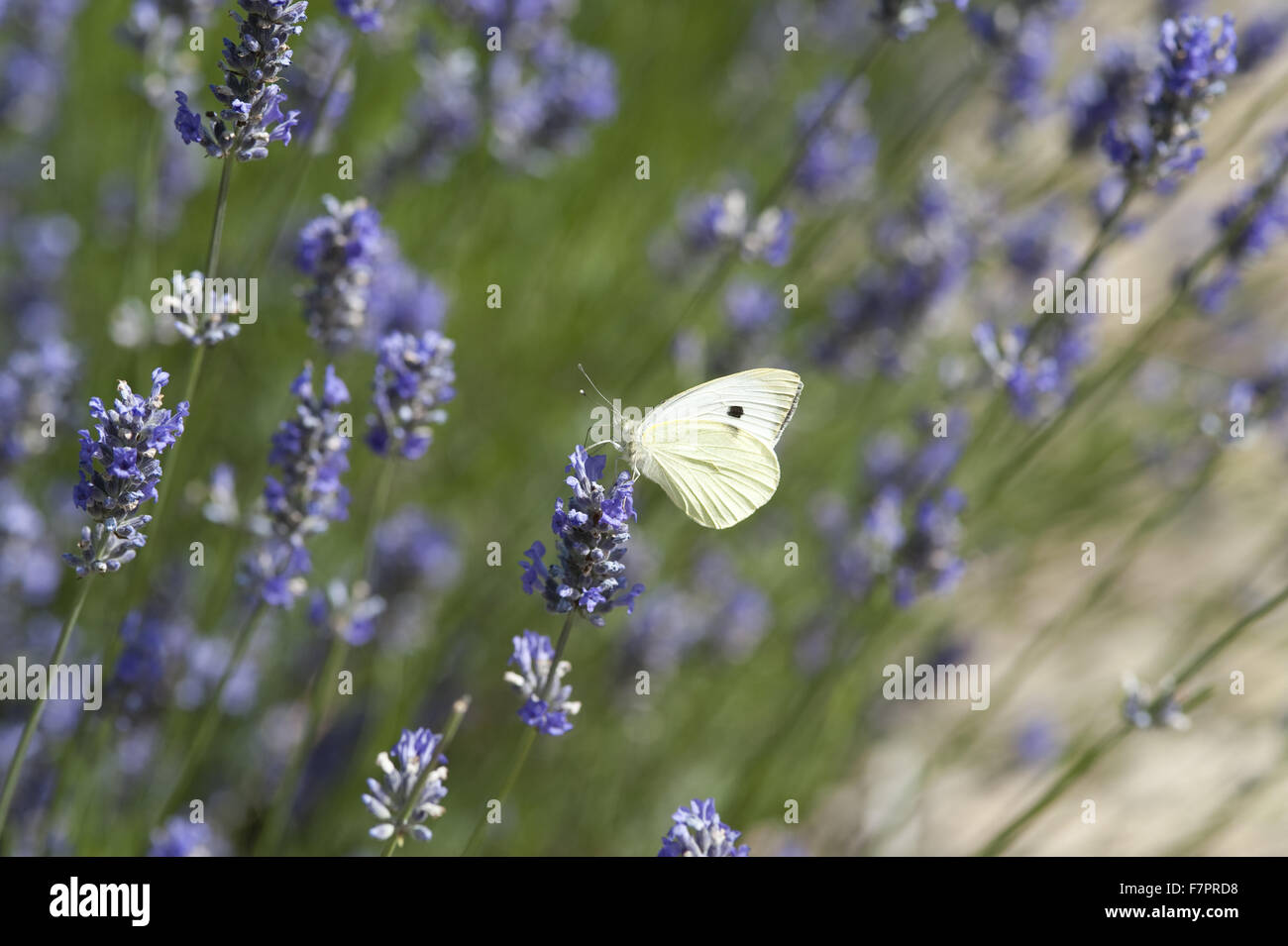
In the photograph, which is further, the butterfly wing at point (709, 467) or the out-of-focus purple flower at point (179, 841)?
the butterfly wing at point (709, 467)

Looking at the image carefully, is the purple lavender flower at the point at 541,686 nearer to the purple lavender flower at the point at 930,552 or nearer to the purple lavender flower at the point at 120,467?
the purple lavender flower at the point at 120,467

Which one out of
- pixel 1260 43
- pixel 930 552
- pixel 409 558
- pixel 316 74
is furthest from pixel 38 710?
pixel 1260 43

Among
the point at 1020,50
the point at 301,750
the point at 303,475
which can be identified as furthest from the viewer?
the point at 1020,50

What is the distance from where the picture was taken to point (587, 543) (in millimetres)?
1688

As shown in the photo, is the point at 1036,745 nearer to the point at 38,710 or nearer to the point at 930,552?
the point at 930,552

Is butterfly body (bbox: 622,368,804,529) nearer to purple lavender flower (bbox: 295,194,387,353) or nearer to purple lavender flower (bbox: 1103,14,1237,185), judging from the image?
purple lavender flower (bbox: 295,194,387,353)

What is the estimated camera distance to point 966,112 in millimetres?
7258

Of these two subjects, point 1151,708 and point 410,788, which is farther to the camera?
point 1151,708

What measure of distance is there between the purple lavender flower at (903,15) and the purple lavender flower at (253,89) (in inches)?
57.1

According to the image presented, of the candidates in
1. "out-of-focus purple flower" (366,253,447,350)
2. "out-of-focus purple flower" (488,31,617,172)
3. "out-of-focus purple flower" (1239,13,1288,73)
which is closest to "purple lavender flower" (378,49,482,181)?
"out-of-focus purple flower" (488,31,617,172)

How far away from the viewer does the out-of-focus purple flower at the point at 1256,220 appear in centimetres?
241

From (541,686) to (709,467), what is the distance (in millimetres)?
889

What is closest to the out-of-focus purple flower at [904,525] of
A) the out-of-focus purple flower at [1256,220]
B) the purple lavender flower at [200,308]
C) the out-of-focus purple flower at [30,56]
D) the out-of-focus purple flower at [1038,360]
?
the out-of-focus purple flower at [1038,360]
